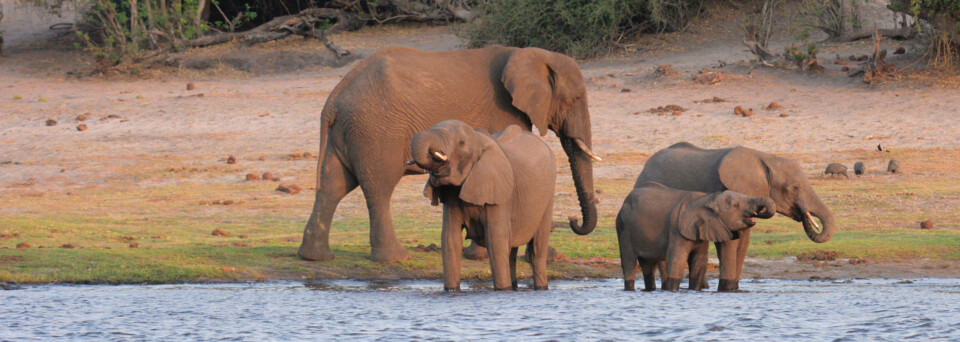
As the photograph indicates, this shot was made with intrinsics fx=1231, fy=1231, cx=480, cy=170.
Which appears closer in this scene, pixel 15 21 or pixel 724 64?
pixel 724 64

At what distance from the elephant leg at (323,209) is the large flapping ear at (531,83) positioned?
64.3 inches

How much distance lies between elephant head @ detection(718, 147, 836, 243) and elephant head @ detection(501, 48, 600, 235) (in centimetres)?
151

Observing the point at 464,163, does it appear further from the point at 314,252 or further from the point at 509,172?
the point at 314,252

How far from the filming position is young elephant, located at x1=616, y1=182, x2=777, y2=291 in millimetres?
→ 8773

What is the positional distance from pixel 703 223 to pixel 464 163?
1876 millimetres

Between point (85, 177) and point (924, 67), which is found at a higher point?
point (924, 67)

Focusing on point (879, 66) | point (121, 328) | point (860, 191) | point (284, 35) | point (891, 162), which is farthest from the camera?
point (284, 35)

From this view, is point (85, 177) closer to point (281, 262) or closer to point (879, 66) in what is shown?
point (281, 262)

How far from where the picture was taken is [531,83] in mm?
10680

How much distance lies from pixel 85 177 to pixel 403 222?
5.81m

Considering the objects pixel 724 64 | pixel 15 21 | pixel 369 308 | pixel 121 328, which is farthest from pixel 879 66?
pixel 15 21

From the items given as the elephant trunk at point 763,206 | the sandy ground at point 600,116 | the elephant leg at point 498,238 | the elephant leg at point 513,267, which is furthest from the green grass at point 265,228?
the elephant trunk at point 763,206

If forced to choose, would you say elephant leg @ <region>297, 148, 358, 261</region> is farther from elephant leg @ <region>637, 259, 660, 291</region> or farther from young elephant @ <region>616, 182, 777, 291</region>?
elephant leg @ <region>637, 259, 660, 291</region>

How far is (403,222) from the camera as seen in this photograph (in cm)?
1384
